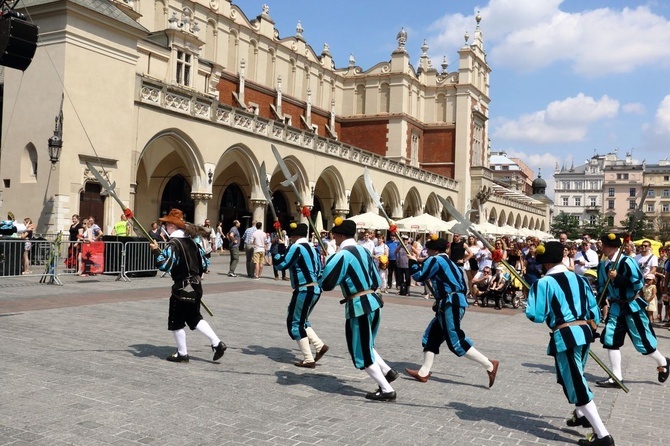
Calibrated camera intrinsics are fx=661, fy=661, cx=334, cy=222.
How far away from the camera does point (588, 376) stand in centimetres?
790

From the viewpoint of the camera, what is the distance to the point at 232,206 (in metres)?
33.5

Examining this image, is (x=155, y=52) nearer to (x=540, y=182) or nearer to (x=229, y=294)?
(x=229, y=294)

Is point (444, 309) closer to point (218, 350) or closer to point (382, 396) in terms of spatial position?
point (382, 396)

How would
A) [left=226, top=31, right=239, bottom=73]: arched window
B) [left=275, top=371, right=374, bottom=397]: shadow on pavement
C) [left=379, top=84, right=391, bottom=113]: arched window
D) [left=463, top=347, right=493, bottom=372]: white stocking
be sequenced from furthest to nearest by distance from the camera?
[left=379, top=84, right=391, bottom=113]: arched window, [left=226, top=31, right=239, bottom=73]: arched window, [left=463, top=347, right=493, bottom=372]: white stocking, [left=275, top=371, right=374, bottom=397]: shadow on pavement

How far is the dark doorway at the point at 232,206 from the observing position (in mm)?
32891

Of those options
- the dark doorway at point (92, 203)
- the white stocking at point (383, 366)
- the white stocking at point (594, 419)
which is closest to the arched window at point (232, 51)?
the dark doorway at point (92, 203)

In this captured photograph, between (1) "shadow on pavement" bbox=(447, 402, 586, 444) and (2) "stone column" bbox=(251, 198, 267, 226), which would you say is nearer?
(1) "shadow on pavement" bbox=(447, 402, 586, 444)

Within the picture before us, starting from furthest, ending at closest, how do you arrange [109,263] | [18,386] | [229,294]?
[109,263]
[229,294]
[18,386]

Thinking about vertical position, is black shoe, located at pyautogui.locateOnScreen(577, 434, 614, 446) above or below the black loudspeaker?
below

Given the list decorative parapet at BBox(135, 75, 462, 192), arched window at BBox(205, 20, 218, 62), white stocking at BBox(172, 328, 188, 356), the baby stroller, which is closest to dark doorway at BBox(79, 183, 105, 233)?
decorative parapet at BBox(135, 75, 462, 192)

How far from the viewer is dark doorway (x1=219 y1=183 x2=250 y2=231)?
108ft

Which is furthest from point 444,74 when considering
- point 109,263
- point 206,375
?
point 206,375

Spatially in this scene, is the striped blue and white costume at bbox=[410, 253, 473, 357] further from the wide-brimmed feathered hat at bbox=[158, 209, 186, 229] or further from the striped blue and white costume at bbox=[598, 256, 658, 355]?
the wide-brimmed feathered hat at bbox=[158, 209, 186, 229]

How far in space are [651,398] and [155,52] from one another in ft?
78.2
